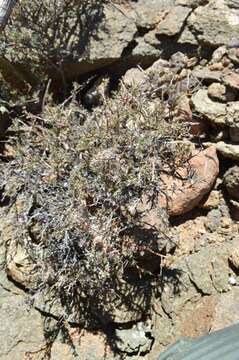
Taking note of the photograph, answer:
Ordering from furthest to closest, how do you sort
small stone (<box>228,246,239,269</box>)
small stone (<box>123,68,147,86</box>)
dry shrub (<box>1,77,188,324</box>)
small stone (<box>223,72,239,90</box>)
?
1. small stone (<box>123,68,147,86</box>)
2. small stone (<box>223,72,239,90</box>)
3. small stone (<box>228,246,239,269</box>)
4. dry shrub (<box>1,77,188,324</box>)

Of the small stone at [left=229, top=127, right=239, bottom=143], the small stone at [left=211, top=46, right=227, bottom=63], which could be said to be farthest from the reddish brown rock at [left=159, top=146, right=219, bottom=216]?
the small stone at [left=211, top=46, right=227, bottom=63]

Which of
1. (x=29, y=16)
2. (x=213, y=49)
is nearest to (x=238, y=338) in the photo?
(x=213, y=49)

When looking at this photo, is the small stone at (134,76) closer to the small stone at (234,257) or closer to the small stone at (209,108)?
the small stone at (209,108)

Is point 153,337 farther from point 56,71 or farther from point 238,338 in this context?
point 56,71

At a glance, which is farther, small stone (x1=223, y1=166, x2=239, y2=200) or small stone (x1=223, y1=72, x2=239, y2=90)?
small stone (x1=223, y1=72, x2=239, y2=90)

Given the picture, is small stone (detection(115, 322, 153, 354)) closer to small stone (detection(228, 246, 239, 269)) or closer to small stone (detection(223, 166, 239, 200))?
small stone (detection(228, 246, 239, 269))

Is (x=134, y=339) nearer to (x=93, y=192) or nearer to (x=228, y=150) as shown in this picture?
(x=93, y=192)

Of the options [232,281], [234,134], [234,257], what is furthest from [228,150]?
[232,281]

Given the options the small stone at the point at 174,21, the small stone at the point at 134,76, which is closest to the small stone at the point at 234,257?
the small stone at the point at 134,76
